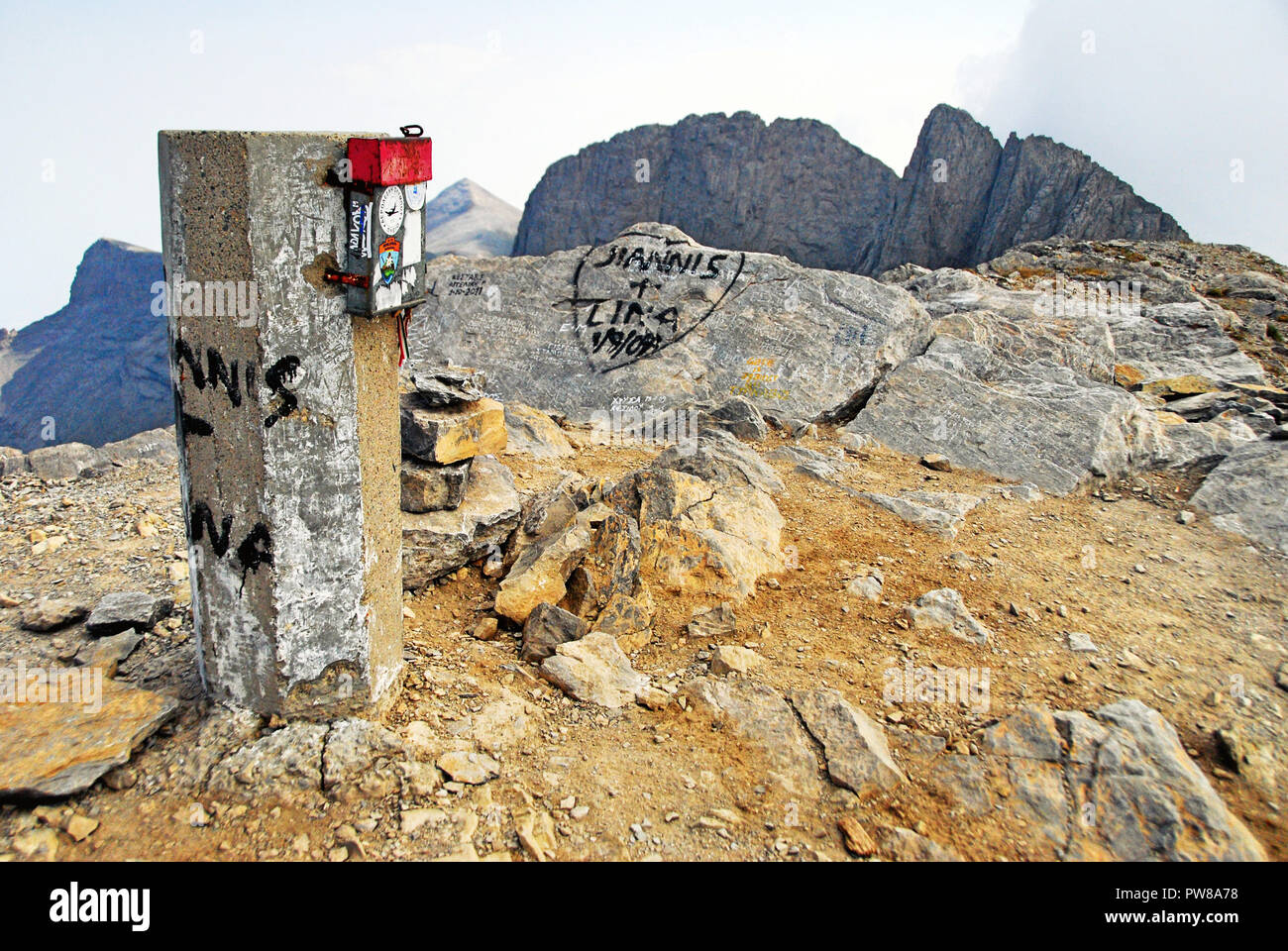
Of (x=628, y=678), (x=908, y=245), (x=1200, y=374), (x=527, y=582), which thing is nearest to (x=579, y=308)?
(x=527, y=582)

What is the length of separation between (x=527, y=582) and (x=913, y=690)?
2676 millimetres

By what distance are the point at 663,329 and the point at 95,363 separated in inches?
1944

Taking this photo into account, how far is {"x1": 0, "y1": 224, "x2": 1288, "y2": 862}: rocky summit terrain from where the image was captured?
11.9 ft

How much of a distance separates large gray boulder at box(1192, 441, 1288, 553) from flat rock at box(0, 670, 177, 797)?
8633mm

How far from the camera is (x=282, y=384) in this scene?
3578 millimetres

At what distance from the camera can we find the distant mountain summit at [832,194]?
31.0m

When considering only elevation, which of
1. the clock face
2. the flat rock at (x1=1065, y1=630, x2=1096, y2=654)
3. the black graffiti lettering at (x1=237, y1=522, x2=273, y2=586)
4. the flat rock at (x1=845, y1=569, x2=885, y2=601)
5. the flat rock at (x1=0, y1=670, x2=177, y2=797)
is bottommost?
the flat rock at (x1=0, y1=670, x2=177, y2=797)

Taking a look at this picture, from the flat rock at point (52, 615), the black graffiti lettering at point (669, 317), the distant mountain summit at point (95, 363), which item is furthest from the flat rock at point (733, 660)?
the distant mountain summit at point (95, 363)

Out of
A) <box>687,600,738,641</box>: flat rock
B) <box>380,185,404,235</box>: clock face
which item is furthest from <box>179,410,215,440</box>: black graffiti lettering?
<box>687,600,738,641</box>: flat rock

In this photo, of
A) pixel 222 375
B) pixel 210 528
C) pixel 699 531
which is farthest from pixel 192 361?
pixel 699 531

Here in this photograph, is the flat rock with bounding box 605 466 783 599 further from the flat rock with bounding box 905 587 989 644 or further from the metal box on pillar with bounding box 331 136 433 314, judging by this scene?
the metal box on pillar with bounding box 331 136 433 314

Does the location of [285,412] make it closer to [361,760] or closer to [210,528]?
[210,528]
